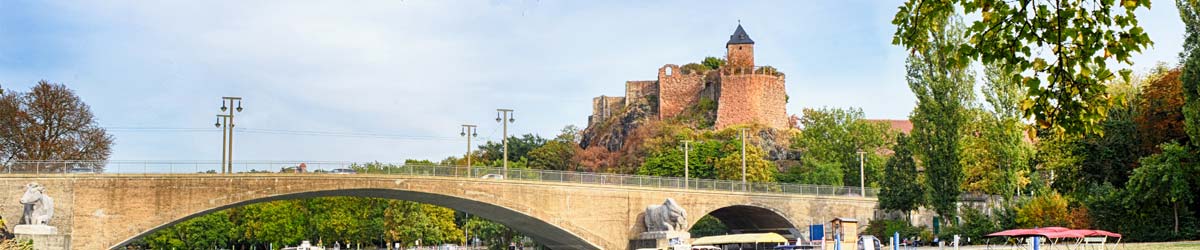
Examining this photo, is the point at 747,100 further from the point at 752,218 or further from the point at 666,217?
the point at 666,217

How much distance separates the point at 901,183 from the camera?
6294 cm

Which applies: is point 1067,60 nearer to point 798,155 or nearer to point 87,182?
point 87,182

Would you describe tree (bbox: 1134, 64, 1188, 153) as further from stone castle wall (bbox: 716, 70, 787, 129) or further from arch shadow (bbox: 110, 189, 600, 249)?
stone castle wall (bbox: 716, 70, 787, 129)

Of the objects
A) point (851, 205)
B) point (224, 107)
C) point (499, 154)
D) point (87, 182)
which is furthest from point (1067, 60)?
point (499, 154)

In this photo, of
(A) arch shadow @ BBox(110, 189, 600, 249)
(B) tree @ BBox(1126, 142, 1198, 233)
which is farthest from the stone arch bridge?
(B) tree @ BBox(1126, 142, 1198, 233)

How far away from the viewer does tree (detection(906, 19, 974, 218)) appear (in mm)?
54219

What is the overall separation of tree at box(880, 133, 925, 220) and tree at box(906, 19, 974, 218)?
4.84 metres

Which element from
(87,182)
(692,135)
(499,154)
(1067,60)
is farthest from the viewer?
(499,154)

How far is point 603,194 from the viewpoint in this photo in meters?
59.1

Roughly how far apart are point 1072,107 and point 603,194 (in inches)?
1995

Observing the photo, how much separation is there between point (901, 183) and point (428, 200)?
2577 cm

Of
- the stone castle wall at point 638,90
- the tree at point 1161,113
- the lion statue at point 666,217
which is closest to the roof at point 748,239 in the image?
the lion statue at point 666,217

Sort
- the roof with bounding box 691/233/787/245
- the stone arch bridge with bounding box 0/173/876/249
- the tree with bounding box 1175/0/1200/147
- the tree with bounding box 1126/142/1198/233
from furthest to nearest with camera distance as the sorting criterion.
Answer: the roof with bounding box 691/233/787/245 → the stone arch bridge with bounding box 0/173/876/249 → the tree with bounding box 1126/142/1198/233 → the tree with bounding box 1175/0/1200/147

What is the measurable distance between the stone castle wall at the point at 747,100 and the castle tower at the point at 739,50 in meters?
3.25
